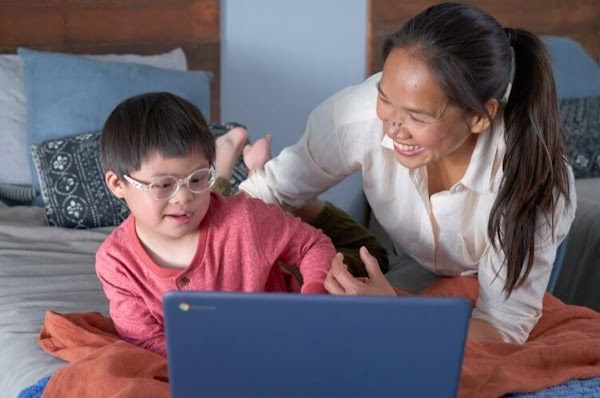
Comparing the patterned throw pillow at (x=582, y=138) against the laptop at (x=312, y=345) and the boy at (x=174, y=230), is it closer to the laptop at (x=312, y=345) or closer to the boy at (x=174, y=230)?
the boy at (x=174, y=230)

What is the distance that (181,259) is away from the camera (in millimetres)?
1854

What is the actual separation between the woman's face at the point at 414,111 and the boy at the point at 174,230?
0.23m

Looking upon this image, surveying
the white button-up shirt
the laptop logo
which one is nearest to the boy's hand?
the white button-up shirt

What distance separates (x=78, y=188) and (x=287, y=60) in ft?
3.44

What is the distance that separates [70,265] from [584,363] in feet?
3.83

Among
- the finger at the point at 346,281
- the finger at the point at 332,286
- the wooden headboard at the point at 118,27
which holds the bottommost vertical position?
the wooden headboard at the point at 118,27

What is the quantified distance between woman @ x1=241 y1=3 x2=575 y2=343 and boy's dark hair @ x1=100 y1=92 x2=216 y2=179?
31 cm

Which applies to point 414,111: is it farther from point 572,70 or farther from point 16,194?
point 572,70

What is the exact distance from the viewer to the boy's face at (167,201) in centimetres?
175

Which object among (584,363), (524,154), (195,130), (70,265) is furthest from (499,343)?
(70,265)

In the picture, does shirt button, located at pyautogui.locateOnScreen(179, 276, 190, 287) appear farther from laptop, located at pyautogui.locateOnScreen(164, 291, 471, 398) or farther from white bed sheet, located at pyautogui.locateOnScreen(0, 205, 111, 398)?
laptop, located at pyautogui.locateOnScreen(164, 291, 471, 398)

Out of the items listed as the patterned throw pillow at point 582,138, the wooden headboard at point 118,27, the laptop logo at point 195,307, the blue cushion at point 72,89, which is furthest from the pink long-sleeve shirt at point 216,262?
the patterned throw pillow at point 582,138

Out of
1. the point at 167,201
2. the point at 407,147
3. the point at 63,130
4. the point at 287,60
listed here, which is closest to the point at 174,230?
the point at 167,201

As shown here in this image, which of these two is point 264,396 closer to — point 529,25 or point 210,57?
point 210,57
